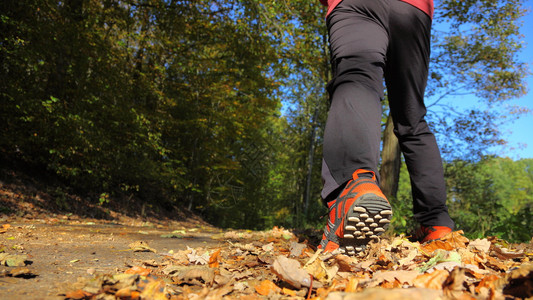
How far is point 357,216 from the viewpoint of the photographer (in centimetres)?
151

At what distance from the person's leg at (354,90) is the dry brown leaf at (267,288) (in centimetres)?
75

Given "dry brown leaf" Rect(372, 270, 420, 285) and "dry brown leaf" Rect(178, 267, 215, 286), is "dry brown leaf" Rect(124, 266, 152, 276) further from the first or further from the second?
"dry brown leaf" Rect(372, 270, 420, 285)

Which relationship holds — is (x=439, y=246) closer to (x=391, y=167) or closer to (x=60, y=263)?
(x=60, y=263)

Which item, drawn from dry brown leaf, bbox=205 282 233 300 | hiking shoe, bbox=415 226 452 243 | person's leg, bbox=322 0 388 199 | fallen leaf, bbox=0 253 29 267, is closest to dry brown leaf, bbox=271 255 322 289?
dry brown leaf, bbox=205 282 233 300

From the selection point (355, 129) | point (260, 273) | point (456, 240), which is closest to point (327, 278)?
point (260, 273)

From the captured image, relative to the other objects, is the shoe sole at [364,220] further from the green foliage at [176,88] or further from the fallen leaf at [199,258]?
the green foliage at [176,88]

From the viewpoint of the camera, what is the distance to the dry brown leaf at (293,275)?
1073mm

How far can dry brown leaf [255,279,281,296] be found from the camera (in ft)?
3.56

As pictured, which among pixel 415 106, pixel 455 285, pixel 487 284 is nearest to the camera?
pixel 455 285

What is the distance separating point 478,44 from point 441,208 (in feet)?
47.9

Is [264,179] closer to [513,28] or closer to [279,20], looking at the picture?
[279,20]

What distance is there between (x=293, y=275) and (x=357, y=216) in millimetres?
532

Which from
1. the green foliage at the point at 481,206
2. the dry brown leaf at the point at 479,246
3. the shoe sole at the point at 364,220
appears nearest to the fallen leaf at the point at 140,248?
the shoe sole at the point at 364,220

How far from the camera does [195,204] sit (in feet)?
66.1
